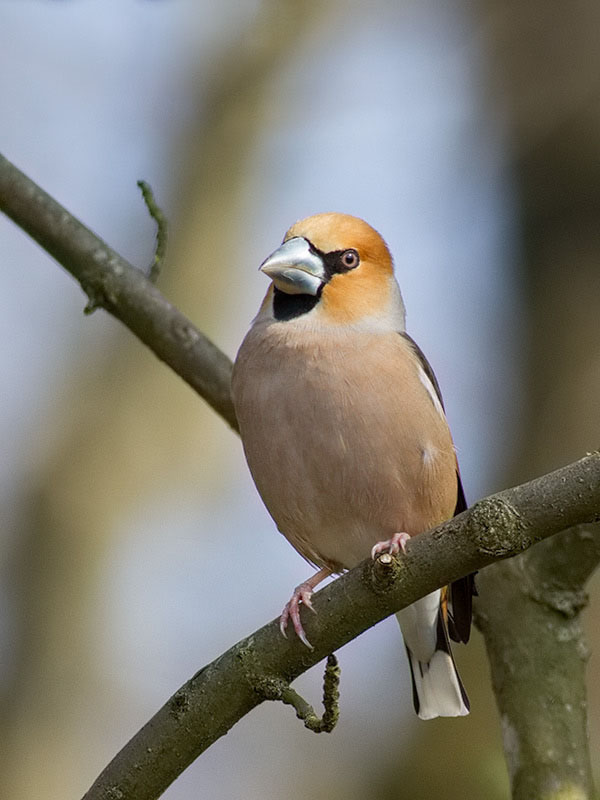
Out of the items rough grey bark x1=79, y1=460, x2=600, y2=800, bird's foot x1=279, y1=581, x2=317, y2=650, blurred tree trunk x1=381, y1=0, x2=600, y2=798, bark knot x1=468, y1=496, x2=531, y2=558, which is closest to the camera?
bark knot x1=468, y1=496, x2=531, y2=558

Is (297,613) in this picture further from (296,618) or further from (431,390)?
(431,390)

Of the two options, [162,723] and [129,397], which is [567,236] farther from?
[162,723]

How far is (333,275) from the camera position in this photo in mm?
4203

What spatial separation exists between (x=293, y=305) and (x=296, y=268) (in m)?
0.14

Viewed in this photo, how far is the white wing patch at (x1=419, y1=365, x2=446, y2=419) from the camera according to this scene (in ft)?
13.0

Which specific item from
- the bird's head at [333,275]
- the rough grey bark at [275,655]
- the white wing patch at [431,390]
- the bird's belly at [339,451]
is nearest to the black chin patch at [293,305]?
the bird's head at [333,275]

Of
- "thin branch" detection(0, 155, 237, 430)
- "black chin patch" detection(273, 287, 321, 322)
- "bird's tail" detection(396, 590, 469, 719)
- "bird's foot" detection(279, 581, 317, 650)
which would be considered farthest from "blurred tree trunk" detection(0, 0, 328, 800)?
"bird's foot" detection(279, 581, 317, 650)

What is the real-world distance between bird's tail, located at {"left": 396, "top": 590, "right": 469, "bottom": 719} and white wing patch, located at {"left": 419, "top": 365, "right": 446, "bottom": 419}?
77 cm

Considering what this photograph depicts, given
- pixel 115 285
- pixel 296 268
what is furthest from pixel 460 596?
pixel 115 285

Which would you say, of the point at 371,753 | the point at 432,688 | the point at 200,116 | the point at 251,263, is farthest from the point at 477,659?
the point at 200,116

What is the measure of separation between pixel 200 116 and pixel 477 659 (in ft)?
16.8

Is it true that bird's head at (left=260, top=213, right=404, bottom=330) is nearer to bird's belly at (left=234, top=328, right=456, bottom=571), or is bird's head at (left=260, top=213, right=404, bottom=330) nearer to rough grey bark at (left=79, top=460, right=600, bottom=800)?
bird's belly at (left=234, top=328, right=456, bottom=571)

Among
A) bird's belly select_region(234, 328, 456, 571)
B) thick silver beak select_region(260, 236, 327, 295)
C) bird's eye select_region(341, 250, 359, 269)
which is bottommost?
bird's belly select_region(234, 328, 456, 571)

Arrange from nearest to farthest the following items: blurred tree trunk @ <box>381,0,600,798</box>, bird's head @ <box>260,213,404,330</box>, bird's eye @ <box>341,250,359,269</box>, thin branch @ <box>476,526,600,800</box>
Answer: thin branch @ <box>476,526,600,800</box> < bird's head @ <box>260,213,404,330</box> < bird's eye @ <box>341,250,359,269</box> < blurred tree trunk @ <box>381,0,600,798</box>
